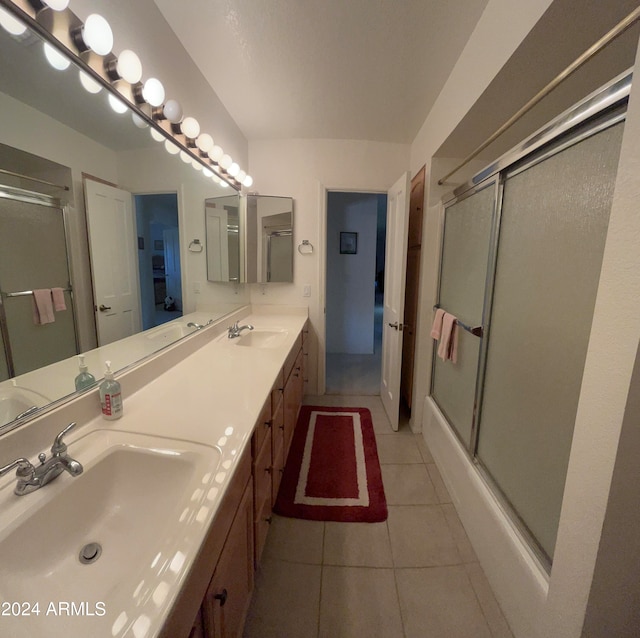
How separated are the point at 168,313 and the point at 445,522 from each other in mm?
1788

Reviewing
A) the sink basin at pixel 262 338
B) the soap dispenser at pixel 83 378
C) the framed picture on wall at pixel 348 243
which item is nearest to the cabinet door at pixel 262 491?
Result: the soap dispenser at pixel 83 378

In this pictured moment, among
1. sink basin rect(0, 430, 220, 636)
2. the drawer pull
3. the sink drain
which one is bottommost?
the drawer pull

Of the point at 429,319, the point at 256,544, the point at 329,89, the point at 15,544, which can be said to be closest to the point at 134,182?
the point at 15,544

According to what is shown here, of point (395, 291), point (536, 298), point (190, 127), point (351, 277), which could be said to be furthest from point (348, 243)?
point (536, 298)

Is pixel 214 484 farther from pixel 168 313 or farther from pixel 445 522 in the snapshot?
pixel 445 522

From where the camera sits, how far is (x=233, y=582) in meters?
0.79

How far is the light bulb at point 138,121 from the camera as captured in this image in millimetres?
1132

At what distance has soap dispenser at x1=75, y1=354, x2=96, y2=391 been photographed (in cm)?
90

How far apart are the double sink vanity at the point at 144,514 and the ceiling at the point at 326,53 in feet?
Result: 5.32

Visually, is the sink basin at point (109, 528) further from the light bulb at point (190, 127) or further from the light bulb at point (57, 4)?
the light bulb at point (190, 127)

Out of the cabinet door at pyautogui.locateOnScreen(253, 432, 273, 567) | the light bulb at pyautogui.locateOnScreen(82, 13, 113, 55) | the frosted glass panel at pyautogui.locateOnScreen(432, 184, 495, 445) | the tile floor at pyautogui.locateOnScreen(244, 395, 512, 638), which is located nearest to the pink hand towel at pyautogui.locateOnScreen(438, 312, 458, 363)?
the frosted glass panel at pyautogui.locateOnScreen(432, 184, 495, 445)

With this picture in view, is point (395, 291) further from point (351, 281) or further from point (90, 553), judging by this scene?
point (90, 553)

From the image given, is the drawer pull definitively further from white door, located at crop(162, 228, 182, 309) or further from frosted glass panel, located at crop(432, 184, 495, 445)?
frosted glass panel, located at crop(432, 184, 495, 445)

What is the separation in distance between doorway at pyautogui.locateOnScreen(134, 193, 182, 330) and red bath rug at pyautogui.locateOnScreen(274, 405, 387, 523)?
47.5 inches
